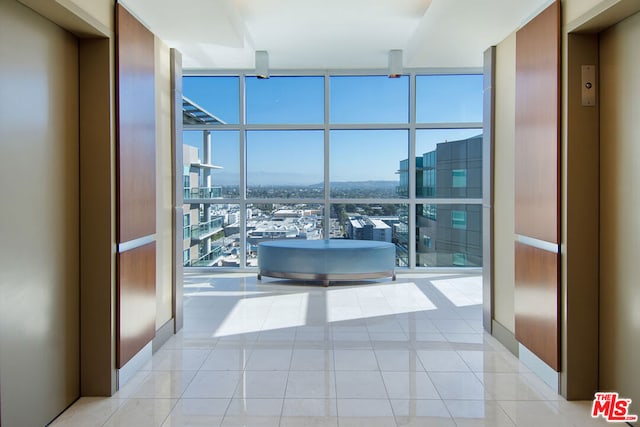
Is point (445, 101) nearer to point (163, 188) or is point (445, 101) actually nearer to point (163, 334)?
point (163, 188)

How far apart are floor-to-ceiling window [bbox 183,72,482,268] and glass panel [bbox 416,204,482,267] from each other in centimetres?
2

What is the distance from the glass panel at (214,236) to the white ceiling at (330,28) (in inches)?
122

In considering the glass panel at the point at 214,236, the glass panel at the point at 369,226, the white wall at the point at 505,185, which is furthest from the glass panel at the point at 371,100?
the white wall at the point at 505,185

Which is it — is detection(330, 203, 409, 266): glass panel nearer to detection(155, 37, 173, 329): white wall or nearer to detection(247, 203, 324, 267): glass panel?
detection(247, 203, 324, 267): glass panel

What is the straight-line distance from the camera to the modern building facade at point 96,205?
289cm

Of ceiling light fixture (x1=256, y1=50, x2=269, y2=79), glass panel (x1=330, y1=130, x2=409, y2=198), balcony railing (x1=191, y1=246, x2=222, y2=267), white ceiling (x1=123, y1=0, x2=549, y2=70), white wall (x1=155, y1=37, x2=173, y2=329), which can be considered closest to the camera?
white ceiling (x1=123, y1=0, x2=549, y2=70)

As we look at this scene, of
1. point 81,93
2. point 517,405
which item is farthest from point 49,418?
point 517,405

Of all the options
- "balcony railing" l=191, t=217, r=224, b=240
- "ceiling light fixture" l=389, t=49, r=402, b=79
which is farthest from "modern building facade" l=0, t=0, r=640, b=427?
"balcony railing" l=191, t=217, r=224, b=240

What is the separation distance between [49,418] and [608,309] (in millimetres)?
3895

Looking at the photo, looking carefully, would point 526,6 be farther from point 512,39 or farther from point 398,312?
point 398,312

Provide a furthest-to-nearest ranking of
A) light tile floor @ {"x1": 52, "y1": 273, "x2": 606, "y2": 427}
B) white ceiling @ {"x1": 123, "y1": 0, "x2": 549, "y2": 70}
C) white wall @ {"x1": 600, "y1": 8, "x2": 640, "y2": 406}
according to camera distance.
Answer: white ceiling @ {"x1": 123, "y1": 0, "x2": 549, "y2": 70} → light tile floor @ {"x1": 52, "y1": 273, "x2": 606, "y2": 427} → white wall @ {"x1": 600, "y1": 8, "x2": 640, "y2": 406}

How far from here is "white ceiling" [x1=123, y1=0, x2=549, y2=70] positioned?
438 cm

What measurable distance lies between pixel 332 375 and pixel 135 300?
1768mm

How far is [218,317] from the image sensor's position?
588 cm
